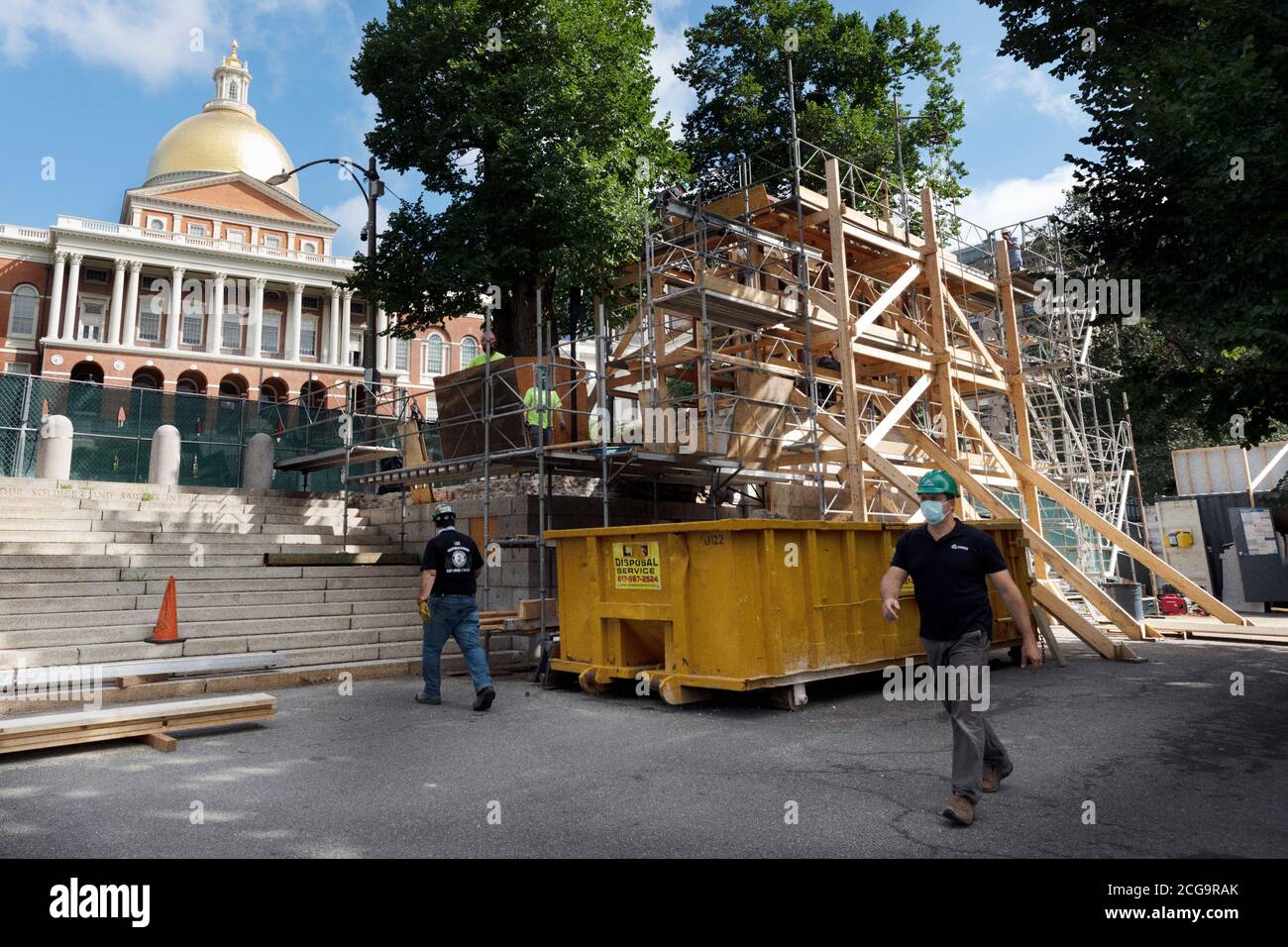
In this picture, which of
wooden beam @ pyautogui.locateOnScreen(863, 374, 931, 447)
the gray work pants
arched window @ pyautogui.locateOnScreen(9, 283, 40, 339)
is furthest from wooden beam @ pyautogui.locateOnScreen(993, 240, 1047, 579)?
arched window @ pyautogui.locateOnScreen(9, 283, 40, 339)

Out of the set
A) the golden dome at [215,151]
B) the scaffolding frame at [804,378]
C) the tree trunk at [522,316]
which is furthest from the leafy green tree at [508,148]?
the golden dome at [215,151]

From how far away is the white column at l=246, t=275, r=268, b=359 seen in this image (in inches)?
2160

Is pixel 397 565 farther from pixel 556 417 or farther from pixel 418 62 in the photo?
pixel 418 62

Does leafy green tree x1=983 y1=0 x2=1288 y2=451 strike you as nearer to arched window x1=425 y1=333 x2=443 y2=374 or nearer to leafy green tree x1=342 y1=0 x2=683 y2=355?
leafy green tree x1=342 y1=0 x2=683 y2=355

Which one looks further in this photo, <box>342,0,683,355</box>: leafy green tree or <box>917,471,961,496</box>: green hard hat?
<box>342,0,683,355</box>: leafy green tree

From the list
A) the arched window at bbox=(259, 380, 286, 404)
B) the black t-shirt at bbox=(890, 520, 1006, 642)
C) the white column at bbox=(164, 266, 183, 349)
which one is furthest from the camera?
the arched window at bbox=(259, 380, 286, 404)

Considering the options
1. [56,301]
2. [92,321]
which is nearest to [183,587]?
[56,301]

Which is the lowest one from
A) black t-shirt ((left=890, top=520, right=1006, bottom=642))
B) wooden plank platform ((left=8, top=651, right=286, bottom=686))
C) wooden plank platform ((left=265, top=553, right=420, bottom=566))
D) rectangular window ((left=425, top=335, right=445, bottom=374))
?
wooden plank platform ((left=8, top=651, right=286, bottom=686))

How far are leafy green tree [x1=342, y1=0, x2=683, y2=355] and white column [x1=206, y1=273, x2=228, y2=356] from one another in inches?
1657

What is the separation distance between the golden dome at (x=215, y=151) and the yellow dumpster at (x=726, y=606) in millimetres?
60349

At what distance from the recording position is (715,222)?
13734 mm

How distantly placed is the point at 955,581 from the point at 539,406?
8.20 m

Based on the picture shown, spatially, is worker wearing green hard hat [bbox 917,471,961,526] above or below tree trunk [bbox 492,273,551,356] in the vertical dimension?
below

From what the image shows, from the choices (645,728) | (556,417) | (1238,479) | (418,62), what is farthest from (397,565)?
(1238,479)
